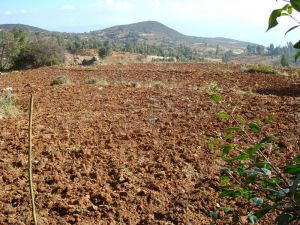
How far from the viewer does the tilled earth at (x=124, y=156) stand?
3645 millimetres

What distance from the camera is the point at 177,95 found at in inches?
358

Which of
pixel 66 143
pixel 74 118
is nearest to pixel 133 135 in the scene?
pixel 66 143

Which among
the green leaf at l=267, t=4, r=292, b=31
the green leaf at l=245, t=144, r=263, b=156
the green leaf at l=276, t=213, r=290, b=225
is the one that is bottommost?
the green leaf at l=276, t=213, r=290, b=225

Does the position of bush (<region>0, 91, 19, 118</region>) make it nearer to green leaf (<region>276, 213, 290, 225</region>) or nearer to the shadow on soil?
green leaf (<region>276, 213, 290, 225</region>)

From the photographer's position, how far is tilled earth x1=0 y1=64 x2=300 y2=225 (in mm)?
3645

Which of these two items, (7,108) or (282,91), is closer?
(7,108)

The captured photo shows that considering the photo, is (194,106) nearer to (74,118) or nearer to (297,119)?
(297,119)

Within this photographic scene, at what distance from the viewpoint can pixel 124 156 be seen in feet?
16.3

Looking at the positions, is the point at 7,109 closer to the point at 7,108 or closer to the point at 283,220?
the point at 7,108

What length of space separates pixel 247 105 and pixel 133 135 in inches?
126

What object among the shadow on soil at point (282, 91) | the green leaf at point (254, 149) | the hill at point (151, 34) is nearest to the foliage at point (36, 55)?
the shadow on soil at point (282, 91)

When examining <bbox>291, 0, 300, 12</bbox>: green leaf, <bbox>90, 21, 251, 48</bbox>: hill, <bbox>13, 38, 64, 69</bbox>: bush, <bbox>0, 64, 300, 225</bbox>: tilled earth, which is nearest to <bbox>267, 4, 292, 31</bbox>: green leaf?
<bbox>291, 0, 300, 12</bbox>: green leaf

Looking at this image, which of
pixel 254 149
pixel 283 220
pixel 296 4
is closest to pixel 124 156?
pixel 254 149

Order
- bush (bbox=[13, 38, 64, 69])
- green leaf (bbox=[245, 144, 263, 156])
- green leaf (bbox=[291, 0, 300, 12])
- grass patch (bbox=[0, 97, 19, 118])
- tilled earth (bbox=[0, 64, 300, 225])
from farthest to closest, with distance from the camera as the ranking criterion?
bush (bbox=[13, 38, 64, 69]) → grass patch (bbox=[0, 97, 19, 118]) → tilled earth (bbox=[0, 64, 300, 225]) → green leaf (bbox=[245, 144, 263, 156]) → green leaf (bbox=[291, 0, 300, 12])
